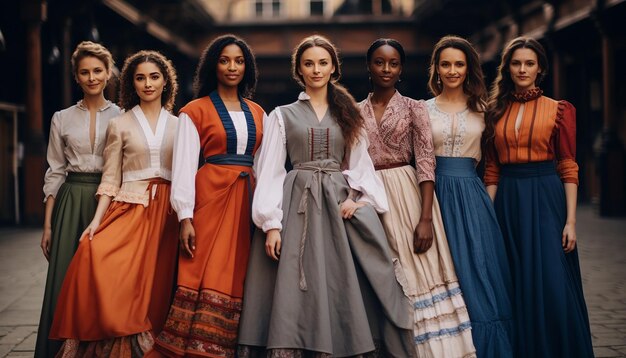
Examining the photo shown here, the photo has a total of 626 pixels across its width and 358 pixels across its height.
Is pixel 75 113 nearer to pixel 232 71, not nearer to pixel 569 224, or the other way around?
pixel 232 71

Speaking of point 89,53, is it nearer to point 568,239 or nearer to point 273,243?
point 273,243

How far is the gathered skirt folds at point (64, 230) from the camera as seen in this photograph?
413 cm

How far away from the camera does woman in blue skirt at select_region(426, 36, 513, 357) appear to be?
401 centimetres

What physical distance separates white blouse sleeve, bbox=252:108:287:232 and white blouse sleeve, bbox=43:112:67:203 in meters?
1.26

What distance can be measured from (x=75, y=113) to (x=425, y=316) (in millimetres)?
2459

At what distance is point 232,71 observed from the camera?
4156 mm

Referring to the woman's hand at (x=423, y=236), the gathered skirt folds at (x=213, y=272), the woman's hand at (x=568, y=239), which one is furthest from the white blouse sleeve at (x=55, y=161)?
the woman's hand at (x=568, y=239)

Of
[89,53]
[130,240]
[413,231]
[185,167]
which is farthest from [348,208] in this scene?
[89,53]

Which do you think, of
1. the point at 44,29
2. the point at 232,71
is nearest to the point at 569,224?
the point at 232,71

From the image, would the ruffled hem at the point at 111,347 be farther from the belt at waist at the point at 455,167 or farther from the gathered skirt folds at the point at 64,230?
the belt at waist at the point at 455,167

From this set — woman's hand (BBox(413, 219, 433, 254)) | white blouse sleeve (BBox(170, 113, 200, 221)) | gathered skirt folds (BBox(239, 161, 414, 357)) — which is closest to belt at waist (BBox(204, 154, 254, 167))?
white blouse sleeve (BBox(170, 113, 200, 221))

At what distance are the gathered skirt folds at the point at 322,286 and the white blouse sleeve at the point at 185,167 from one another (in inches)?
17.1

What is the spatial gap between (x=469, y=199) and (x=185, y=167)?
167 cm

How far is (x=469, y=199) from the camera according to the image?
4.21 metres
